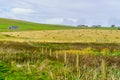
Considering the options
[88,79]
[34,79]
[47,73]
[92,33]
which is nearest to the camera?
[88,79]

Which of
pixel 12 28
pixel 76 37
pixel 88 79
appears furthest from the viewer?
pixel 12 28

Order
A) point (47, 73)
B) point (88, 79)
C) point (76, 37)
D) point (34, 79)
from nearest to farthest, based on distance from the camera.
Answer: point (88, 79) → point (34, 79) → point (47, 73) → point (76, 37)

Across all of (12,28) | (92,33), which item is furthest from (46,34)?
(12,28)

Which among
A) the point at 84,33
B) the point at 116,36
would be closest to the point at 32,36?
the point at 84,33

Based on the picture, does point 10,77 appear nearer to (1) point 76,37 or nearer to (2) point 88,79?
(2) point 88,79

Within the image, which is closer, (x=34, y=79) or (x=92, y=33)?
(x=34, y=79)

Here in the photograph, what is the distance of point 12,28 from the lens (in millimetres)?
143000

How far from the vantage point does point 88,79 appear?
58.2ft

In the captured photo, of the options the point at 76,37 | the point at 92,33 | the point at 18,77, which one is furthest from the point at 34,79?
the point at 92,33

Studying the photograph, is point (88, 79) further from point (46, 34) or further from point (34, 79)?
point (46, 34)

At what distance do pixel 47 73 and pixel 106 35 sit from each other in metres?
97.5

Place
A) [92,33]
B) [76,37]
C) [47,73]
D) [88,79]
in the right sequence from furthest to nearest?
[92,33]
[76,37]
[47,73]
[88,79]

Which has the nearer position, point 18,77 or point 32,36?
point 18,77

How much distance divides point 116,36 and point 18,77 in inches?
3828
